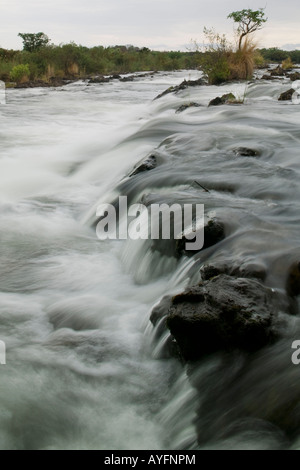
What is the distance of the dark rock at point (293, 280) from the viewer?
285 centimetres

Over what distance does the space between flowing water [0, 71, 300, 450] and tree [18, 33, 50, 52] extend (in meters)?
31.2

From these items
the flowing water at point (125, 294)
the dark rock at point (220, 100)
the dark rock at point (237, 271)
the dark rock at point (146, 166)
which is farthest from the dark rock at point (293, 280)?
the dark rock at point (220, 100)

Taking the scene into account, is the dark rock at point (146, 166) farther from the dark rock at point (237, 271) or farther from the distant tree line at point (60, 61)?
the distant tree line at point (60, 61)

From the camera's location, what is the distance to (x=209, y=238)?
351 cm

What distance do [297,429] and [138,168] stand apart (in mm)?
→ 4445

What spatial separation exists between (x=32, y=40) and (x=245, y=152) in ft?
112

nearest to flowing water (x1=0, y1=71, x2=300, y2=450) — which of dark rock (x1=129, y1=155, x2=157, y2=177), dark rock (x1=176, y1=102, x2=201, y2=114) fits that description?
dark rock (x1=129, y1=155, x2=157, y2=177)

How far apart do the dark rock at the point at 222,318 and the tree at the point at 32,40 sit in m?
37.0

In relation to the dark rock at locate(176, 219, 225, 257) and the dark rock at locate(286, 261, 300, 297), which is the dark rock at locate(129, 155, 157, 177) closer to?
the dark rock at locate(176, 219, 225, 257)

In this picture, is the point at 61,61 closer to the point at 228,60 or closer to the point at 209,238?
the point at 228,60

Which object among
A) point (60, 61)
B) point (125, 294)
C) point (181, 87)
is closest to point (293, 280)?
point (125, 294)

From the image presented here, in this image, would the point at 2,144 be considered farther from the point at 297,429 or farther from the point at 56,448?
the point at 297,429
